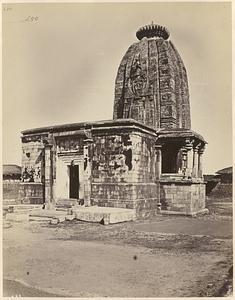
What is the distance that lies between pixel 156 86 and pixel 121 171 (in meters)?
3.73

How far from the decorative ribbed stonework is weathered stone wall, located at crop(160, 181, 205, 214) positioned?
2065 mm

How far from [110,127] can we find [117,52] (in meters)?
2.32

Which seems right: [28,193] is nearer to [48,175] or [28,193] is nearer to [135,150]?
[48,175]

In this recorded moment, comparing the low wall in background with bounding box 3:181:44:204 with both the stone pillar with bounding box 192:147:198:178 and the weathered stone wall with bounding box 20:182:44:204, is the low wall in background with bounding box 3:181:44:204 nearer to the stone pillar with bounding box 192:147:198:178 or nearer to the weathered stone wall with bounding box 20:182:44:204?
the weathered stone wall with bounding box 20:182:44:204

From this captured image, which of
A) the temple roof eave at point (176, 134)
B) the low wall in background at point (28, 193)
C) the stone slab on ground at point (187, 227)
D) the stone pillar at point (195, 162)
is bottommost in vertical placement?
the stone slab on ground at point (187, 227)

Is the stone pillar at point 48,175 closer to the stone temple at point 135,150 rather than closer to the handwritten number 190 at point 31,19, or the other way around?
the stone temple at point 135,150

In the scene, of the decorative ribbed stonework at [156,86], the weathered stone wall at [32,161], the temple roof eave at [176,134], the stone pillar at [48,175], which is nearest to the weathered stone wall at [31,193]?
the weathered stone wall at [32,161]

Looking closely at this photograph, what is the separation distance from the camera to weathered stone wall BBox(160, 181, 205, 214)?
10055mm

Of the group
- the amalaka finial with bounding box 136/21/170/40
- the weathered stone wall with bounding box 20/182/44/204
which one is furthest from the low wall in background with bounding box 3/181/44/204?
the amalaka finial with bounding box 136/21/170/40

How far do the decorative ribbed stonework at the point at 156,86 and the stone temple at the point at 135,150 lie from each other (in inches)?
1.2

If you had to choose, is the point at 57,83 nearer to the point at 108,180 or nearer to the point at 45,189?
the point at 108,180

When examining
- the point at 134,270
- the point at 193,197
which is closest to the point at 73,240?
the point at 134,270

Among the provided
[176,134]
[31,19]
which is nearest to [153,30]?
[176,134]

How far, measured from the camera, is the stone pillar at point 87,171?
31.0ft
